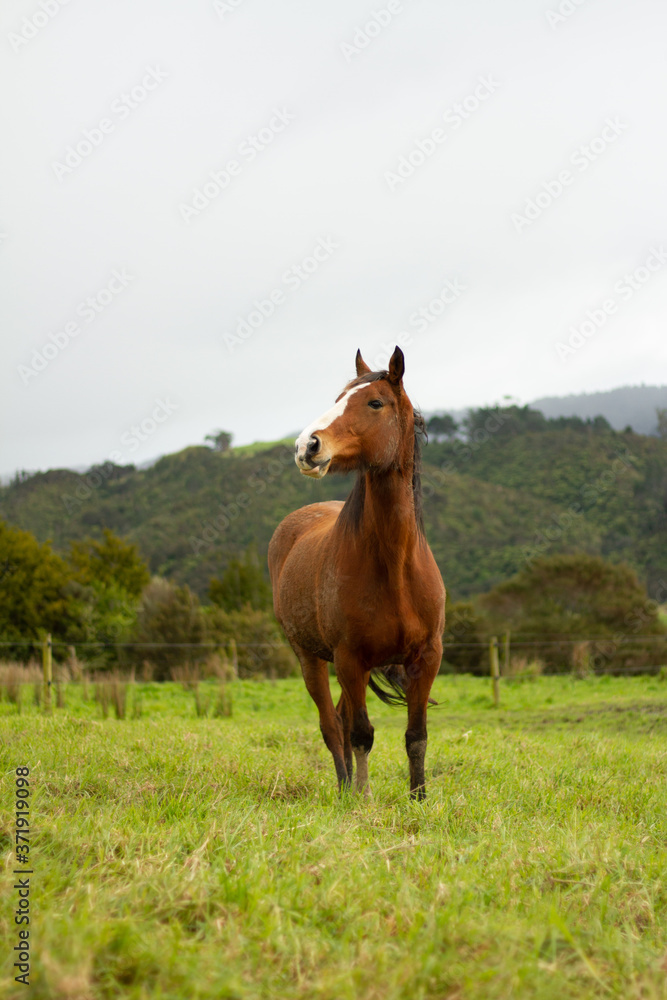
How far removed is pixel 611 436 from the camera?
5350 centimetres

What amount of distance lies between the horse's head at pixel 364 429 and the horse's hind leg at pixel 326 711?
6.28ft

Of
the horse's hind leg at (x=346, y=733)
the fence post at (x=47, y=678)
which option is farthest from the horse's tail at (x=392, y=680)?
the fence post at (x=47, y=678)

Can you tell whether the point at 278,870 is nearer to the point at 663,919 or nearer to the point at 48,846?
the point at 48,846

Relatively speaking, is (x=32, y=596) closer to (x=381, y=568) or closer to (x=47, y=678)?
(x=47, y=678)

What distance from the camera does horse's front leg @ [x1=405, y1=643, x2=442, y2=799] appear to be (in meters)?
4.15

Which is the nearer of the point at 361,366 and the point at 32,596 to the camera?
the point at 361,366

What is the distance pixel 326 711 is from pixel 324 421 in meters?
2.37

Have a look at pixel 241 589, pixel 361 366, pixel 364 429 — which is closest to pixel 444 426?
pixel 241 589

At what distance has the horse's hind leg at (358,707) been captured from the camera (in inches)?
162

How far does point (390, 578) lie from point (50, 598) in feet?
Result: 55.2

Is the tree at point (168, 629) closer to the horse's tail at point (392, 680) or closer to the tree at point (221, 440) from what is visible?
the horse's tail at point (392, 680)

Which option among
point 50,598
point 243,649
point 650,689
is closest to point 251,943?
point 650,689
